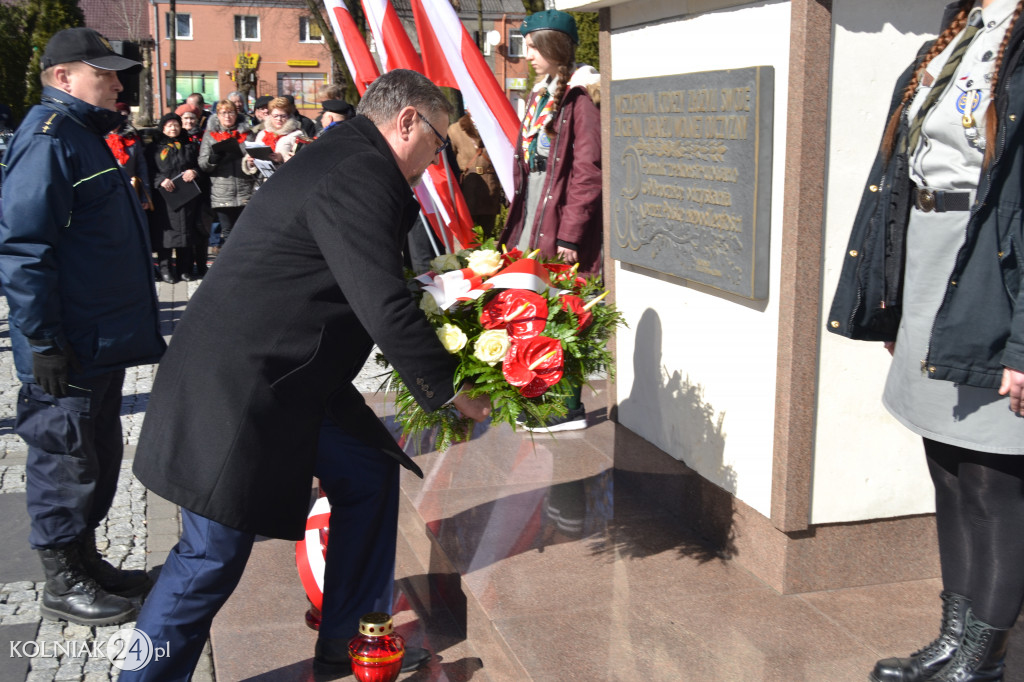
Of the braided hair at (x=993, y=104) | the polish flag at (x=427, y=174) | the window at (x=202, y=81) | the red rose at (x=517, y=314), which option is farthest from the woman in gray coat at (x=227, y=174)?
the window at (x=202, y=81)

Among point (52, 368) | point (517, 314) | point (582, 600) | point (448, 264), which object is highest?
point (448, 264)

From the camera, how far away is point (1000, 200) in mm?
2434

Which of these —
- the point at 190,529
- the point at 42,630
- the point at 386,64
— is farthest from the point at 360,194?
the point at 386,64

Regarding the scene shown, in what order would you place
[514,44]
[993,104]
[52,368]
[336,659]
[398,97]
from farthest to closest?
[514,44], [52,368], [336,659], [398,97], [993,104]

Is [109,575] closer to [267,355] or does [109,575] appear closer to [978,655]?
[267,355]

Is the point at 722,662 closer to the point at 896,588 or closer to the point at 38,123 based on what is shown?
the point at 896,588

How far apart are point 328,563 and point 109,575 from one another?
127 centimetres

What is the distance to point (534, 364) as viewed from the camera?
315 cm

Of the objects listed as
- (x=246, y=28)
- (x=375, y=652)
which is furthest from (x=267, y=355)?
(x=246, y=28)

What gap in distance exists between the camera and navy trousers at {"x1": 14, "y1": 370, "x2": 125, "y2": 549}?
3734 millimetres

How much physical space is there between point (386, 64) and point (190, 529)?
443 centimetres

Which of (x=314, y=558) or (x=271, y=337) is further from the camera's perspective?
(x=314, y=558)

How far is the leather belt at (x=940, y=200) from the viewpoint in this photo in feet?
8.39

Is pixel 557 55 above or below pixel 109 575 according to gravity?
above
